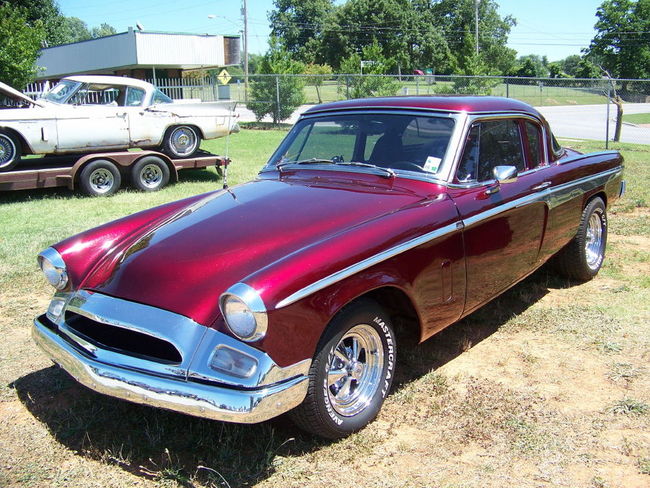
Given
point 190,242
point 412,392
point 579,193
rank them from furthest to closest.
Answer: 1. point 579,193
2. point 412,392
3. point 190,242

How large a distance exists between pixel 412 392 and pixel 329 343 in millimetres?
989

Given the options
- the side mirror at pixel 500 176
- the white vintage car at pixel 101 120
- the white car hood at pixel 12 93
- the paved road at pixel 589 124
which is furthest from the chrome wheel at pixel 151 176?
the paved road at pixel 589 124

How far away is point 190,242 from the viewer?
3.33 meters

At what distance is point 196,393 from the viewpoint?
2648 millimetres

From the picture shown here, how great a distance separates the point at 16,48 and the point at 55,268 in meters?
15.9

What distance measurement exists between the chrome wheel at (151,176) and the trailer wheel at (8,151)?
1.91m

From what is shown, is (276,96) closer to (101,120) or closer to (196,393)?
(101,120)

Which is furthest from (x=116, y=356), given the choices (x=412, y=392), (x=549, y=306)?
(x=549, y=306)

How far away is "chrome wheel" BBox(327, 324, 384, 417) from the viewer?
311 centimetres

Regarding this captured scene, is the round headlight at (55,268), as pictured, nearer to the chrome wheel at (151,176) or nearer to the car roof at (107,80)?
the chrome wheel at (151,176)

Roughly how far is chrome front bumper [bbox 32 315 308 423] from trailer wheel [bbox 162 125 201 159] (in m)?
8.70

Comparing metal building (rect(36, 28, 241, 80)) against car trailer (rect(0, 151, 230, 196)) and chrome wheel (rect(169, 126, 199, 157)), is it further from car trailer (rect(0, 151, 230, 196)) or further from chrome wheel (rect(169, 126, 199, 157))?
car trailer (rect(0, 151, 230, 196))

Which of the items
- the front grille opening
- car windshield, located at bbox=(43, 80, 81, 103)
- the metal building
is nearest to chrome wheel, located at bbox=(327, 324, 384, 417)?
the front grille opening

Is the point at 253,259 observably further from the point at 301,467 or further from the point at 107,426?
the point at 107,426
